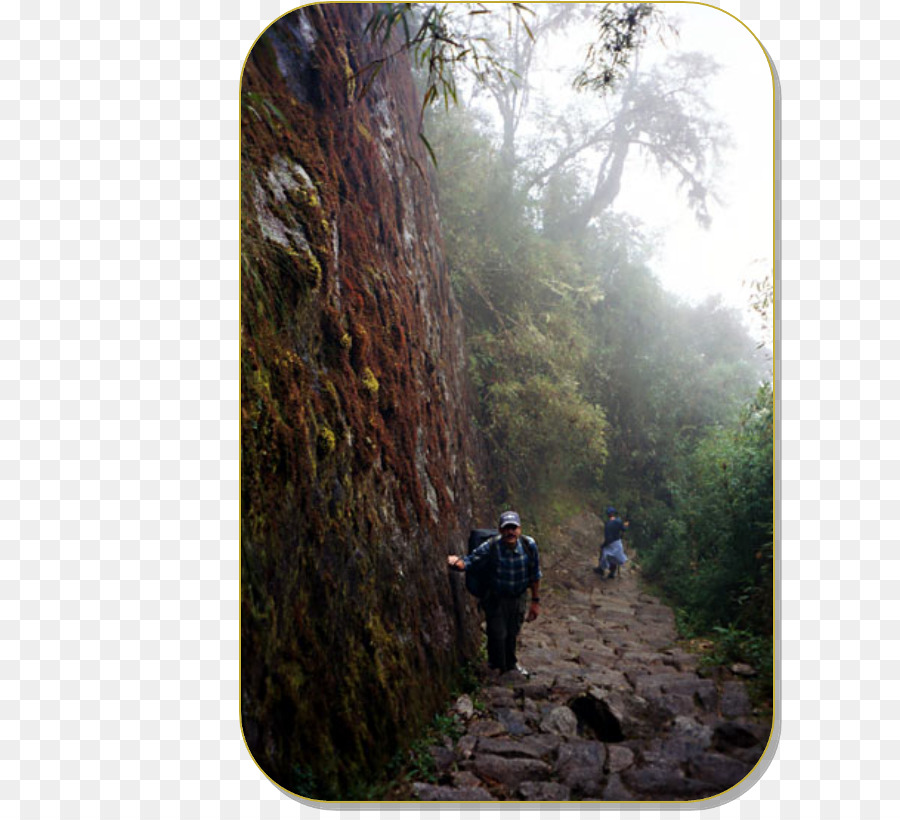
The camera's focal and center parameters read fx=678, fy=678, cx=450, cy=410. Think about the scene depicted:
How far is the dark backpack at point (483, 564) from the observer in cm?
310

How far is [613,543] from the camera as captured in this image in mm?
3027

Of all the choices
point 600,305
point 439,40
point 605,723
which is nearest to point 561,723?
point 605,723

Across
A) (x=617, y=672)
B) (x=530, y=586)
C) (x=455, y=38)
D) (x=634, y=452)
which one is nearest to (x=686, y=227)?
(x=634, y=452)

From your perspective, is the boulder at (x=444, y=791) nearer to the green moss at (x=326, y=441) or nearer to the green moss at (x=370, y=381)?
the green moss at (x=326, y=441)

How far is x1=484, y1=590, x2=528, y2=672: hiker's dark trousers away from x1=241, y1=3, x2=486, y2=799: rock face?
0.11 metres

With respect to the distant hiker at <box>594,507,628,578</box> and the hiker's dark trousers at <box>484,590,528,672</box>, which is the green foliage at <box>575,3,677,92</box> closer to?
the distant hiker at <box>594,507,628,578</box>

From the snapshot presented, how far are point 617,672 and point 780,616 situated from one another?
0.75m

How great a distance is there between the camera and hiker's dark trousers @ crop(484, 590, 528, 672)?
3008 mm

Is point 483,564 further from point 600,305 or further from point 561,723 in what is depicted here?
point 600,305

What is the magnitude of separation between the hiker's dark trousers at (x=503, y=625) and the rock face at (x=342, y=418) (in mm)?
105

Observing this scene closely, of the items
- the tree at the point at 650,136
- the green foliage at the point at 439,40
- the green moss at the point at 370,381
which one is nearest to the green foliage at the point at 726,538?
the tree at the point at 650,136

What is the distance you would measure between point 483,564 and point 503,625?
0.93ft

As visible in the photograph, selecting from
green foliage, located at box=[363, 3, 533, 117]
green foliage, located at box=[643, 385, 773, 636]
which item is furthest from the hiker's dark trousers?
green foliage, located at box=[363, 3, 533, 117]

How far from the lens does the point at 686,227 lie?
A: 3168 mm
